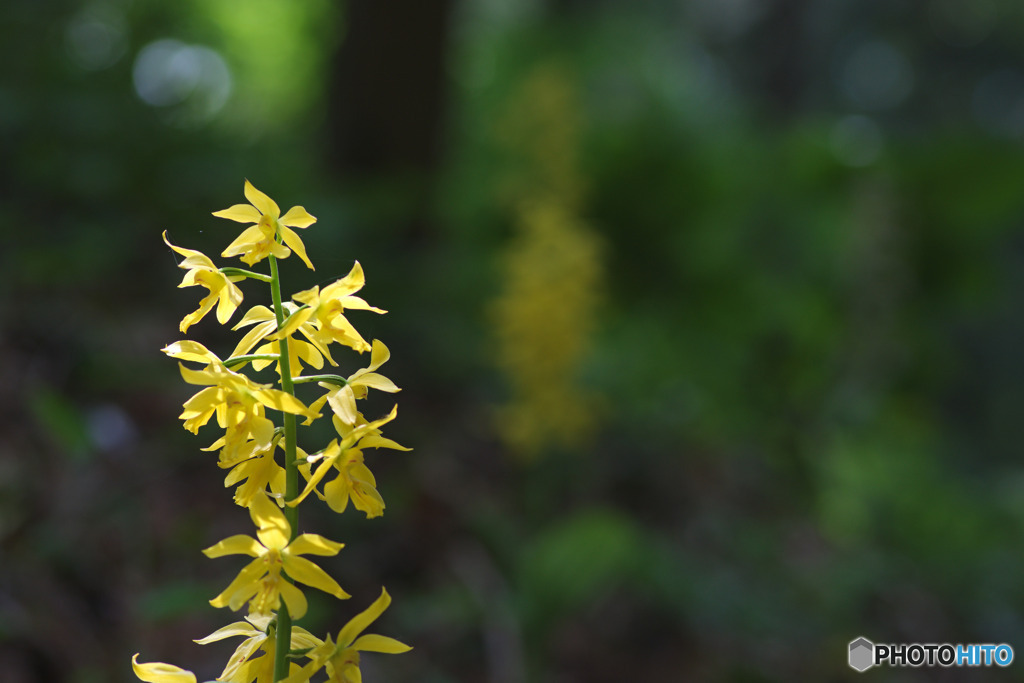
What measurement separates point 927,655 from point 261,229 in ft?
10.8

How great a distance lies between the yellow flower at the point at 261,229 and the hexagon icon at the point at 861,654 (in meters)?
2.75

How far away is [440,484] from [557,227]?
1189 mm

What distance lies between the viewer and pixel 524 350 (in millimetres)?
3129

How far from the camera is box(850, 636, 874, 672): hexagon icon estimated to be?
2724mm

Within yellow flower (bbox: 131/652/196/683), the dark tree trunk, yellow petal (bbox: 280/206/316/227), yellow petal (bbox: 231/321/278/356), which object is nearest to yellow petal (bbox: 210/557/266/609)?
yellow flower (bbox: 131/652/196/683)

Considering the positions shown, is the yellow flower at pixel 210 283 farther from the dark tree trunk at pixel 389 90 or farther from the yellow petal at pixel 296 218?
the dark tree trunk at pixel 389 90

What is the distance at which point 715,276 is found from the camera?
15.3 feet

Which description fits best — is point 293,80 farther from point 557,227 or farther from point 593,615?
point 593,615

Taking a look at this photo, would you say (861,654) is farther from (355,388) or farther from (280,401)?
(280,401)

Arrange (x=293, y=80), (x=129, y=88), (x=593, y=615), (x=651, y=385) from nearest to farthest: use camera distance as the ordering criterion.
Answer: (x=593, y=615), (x=129, y=88), (x=651, y=385), (x=293, y=80)

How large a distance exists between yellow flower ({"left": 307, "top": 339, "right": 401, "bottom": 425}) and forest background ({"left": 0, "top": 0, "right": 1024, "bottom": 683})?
0.92m

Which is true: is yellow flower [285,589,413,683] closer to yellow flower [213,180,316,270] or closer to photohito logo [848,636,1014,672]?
yellow flower [213,180,316,270]

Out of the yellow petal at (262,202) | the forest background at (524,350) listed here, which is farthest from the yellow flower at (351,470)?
the forest background at (524,350)

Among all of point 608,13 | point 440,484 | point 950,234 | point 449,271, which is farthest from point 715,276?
point 608,13
